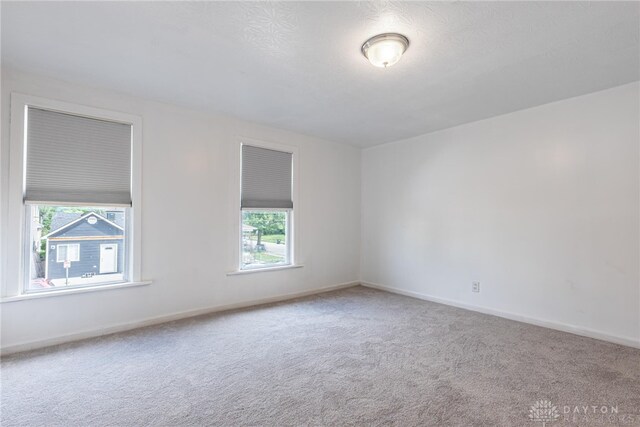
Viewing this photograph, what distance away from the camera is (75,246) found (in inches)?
124

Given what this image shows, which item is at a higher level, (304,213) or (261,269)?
(304,213)

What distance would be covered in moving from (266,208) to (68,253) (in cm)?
224

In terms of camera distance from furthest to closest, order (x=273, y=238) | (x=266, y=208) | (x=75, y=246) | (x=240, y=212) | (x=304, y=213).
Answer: (x=304, y=213) → (x=273, y=238) → (x=266, y=208) → (x=240, y=212) → (x=75, y=246)

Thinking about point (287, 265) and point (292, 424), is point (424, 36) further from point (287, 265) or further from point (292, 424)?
point (287, 265)

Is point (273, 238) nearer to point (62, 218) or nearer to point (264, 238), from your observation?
point (264, 238)

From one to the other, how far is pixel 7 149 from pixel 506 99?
4832mm

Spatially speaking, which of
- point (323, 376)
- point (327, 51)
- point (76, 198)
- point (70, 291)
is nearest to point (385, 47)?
point (327, 51)

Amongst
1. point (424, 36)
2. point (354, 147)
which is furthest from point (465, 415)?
point (354, 147)

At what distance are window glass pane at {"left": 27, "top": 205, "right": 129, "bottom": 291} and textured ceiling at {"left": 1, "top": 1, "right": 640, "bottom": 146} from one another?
51.0 inches
